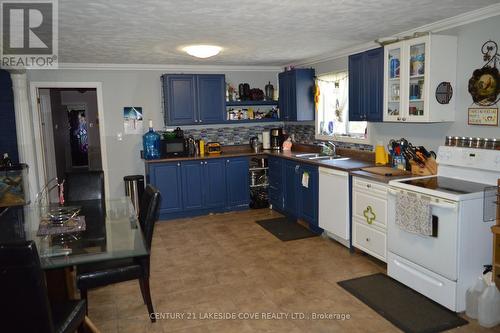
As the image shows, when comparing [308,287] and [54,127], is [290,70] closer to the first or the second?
[308,287]

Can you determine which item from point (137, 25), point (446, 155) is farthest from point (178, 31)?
point (446, 155)

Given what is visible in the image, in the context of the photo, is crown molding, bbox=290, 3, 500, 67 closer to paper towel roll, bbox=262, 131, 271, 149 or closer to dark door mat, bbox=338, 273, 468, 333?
paper towel roll, bbox=262, 131, 271, 149

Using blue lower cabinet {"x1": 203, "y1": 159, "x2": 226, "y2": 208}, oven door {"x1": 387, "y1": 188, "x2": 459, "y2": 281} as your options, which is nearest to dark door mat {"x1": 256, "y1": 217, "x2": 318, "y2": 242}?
blue lower cabinet {"x1": 203, "y1": 159, "x2": 226, "y2": 208}

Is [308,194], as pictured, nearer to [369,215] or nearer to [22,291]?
[369,215]

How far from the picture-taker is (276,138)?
6301 millimetres

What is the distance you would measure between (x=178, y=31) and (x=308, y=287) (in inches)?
100

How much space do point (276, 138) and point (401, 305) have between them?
369 centimetres

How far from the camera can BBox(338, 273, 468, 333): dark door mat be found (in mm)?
2732

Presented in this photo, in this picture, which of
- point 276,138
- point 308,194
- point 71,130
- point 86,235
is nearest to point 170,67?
point 276,138

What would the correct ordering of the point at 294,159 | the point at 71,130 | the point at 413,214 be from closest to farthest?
1. the point at 413,214
2. the point at 294,159
3. the point at 71,130

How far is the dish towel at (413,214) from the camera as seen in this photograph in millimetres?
2963

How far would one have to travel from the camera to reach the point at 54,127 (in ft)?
25.2

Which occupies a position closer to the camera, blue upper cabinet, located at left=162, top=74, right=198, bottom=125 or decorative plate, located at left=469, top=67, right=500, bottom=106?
decorative plate, located at left=469, top=67, right=500, bottom=106

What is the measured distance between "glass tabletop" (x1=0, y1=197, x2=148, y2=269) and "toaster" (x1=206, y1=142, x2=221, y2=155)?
2.47 meters
